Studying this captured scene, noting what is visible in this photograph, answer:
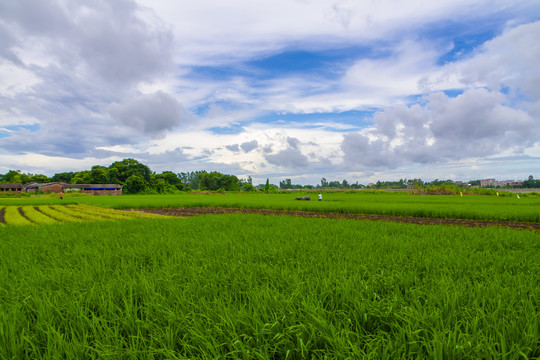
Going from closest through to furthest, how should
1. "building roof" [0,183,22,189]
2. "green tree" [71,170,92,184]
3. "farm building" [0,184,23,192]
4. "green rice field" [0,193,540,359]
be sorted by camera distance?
"green rice field" [0,193,540,359] → "building roof" [0,183,22,189] → "farm building" [0,184,23,192] → "green tree" [71,170,92,184]

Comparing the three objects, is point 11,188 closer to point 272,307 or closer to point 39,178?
point 39,178

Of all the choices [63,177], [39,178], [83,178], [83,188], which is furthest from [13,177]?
[83,188]

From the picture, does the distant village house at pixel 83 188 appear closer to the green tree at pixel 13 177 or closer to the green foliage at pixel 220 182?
the green tree at pixel 13 177

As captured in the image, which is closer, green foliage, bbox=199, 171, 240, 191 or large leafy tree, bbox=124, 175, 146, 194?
large leafy tree, bbox=124, 175, 146, 194

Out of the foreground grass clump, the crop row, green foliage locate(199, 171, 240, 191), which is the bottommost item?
the crop row

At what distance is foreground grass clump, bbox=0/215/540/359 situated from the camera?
1.78 meters

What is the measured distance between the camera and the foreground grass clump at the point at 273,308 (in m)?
1.78

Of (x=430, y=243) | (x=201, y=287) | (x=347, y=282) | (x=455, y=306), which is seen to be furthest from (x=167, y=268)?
(x=430, y=243)

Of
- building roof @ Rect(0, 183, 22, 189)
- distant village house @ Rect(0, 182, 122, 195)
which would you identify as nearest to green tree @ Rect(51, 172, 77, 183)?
building roof @ Rect(0, 183, 22, 189)

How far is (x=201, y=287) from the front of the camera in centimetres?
285

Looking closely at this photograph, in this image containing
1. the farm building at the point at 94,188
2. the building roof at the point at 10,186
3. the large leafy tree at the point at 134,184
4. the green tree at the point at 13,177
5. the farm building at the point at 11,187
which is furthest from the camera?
the green tree at the point at 13,177

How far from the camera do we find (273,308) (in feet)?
7.48

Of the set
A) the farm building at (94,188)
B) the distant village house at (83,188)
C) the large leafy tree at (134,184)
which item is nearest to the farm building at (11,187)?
the distant village house at (83,188)

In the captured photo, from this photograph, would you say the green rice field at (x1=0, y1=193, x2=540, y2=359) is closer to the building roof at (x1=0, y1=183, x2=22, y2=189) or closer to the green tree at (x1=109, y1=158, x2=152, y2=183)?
the green tree at (x1=109, y1=158, x2=152, y2=183)
